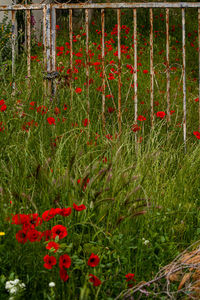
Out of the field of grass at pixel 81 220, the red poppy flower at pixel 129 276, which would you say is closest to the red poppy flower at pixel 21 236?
the field of grass at pixel 81 220

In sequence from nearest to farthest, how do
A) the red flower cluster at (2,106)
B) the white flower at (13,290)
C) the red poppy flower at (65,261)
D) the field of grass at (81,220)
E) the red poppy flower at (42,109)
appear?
the white flower at (13,290), the red poppy flower at (65,261), the field of grass at (81,220), the red flower cluster at (2,106), the red poppy flower at (42,109)

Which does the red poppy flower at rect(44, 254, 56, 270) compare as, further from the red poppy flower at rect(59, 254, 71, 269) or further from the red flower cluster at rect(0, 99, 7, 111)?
the red flower cluster at rect(0, 99, 7, 111)

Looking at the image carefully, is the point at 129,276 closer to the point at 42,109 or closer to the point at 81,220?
the point at 81,220

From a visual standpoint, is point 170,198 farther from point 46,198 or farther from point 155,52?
point 155,52

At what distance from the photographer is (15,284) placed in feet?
5.21

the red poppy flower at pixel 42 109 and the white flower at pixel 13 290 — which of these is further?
the red poppy flower at pixel 42 109

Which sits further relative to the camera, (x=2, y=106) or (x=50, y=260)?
(x=2, y=106)

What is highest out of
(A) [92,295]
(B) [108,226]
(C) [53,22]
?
(C) [53,22]

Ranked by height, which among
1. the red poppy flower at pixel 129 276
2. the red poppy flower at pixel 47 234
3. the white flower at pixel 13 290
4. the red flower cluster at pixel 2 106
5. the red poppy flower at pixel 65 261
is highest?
the red flower cluster at pixel 2 106

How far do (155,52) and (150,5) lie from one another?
14.0 feet

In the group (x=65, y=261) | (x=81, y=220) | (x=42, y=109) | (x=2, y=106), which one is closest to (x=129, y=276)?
(x=65, y=261)

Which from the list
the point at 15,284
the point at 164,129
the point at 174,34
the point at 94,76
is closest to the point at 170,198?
the point at 15,284

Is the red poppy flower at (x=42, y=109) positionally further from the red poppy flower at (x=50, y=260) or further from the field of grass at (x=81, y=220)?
the red poppy flower at (x=50, y=260)

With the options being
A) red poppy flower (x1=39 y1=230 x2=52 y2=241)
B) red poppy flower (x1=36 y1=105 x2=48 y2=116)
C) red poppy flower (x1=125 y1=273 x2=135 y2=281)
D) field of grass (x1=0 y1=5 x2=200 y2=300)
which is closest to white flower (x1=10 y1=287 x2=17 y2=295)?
field of grass (x1=0 y1=5 x2=200 y2=300)
